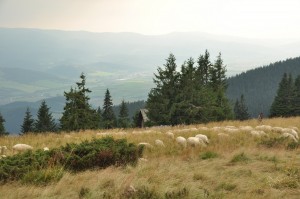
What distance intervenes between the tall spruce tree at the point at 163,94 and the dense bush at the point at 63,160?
3345 centimetres

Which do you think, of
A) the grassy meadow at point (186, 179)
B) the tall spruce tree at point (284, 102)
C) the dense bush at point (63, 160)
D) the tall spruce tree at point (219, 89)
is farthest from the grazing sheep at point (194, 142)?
the tall spruce tree at point (284, 102)

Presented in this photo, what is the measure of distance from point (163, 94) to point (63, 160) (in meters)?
36.9

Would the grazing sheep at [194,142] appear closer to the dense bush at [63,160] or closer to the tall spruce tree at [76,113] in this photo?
the dense bush at [63,160]

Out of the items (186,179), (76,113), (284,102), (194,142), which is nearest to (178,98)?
(76,113)

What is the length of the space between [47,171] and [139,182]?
2436 millimetres

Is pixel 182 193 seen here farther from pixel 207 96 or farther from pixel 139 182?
pixel 207 96

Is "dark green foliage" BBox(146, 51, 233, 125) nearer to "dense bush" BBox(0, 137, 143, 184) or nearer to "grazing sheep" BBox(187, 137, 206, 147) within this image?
"grazing sheep" BBox(187, 137, 206, 147)

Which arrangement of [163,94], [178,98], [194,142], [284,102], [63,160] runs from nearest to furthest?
[63,160], [194,142], [178,98], [163,94], [284,102]

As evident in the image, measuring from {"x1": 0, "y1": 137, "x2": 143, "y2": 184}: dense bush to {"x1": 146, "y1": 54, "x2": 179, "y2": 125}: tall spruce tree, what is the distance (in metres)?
33.4

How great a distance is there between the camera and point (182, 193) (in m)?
6.98

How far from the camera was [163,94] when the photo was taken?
4628 cm

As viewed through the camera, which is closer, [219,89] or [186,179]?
[186,179]

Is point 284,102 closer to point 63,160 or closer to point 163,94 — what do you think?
point 163,94

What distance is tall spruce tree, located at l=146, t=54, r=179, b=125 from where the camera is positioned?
4528 cm
